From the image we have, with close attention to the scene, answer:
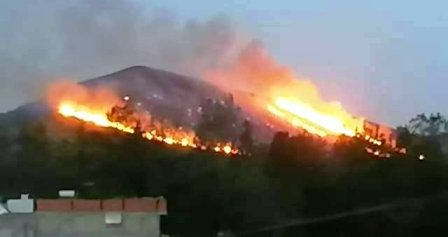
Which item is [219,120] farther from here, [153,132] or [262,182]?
[262,182]

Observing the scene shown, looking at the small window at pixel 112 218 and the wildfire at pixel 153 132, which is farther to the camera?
the wildfire at pixel 153 132

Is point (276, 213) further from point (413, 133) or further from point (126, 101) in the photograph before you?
point (126, 101)

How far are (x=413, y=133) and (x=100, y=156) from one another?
57.6 ft

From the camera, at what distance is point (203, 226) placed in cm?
4706

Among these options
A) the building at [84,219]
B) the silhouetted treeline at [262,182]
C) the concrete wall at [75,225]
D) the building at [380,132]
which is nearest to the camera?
the concrete wall at [75,225]

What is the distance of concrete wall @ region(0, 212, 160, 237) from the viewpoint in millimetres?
27844

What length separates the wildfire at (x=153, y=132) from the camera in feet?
203

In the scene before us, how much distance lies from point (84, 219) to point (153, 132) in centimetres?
3812

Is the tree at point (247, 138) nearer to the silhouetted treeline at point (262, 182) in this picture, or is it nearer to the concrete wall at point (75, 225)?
the silhouetted treeline at point (262, 182)

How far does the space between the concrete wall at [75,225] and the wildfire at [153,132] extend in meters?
30.2

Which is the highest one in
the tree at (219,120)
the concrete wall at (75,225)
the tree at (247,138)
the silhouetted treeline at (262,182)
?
the tree at (219,120)

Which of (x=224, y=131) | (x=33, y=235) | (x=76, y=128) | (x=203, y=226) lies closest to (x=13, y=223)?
(x=33, y=235)

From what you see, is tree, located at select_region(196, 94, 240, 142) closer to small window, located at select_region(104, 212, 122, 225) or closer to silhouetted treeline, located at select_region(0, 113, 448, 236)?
silhouetted treeline, located at select_region(0, 113, 448, 236)

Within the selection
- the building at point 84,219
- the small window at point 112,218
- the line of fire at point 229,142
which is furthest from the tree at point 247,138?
the small window at point 112,218
